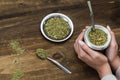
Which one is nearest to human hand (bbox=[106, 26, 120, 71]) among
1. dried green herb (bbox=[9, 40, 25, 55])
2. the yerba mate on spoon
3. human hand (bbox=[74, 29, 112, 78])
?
human hand (bbox=[74, 29, 112, 78])

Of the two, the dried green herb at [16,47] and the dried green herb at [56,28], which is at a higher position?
the dried green herb at [56,28]

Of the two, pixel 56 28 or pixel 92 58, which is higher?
pixel 56 28

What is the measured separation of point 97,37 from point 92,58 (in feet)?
0.30

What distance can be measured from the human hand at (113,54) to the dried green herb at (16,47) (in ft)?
1.19

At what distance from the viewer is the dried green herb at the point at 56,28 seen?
51.4 inches

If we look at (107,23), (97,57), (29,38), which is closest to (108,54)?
(97,57)

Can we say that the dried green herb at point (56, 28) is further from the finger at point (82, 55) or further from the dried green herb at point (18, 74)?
the dried green herb at point (18, 74)

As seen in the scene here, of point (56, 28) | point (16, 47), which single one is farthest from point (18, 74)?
point (56, 28)

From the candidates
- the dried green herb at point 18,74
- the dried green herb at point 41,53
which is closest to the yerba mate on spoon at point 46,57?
the dried green herb at point 41,53

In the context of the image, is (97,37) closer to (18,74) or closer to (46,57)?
(46,57)

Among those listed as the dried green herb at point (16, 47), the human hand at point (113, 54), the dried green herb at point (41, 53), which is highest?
the dried green herb at point (16, 47)

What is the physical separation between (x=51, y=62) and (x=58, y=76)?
0.07 meters

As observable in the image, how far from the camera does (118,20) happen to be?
141cm

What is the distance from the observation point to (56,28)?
131 centimetres
